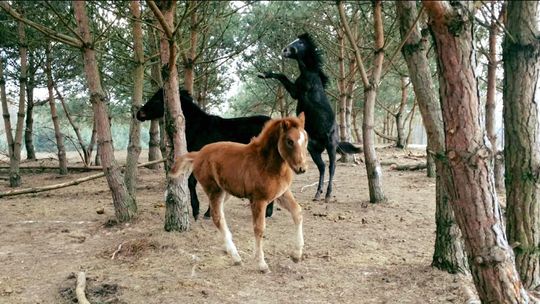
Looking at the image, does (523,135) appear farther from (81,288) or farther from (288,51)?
(288,51)

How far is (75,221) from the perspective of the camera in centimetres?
632

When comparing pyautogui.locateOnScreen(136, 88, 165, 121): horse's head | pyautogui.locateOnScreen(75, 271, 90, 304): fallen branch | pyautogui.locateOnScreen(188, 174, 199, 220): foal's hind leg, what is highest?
pyautogui.locateOnScreen(136, 88, 165, 121): horse's head

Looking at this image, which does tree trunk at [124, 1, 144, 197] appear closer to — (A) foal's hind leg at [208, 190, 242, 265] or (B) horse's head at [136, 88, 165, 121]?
(B) horse's head at [136, 88, 165, 121]

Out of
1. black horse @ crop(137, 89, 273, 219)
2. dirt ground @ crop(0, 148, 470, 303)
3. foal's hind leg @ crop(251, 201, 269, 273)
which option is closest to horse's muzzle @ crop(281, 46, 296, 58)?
black horse @ crop(137, 89, 273, 219)

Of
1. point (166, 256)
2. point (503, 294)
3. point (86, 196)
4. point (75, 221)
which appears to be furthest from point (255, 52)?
point (503, 294)

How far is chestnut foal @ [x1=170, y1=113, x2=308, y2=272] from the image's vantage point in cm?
415

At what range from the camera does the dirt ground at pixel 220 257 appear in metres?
4.00

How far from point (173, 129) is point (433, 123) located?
3.07 meters

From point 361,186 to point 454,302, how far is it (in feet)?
18.4

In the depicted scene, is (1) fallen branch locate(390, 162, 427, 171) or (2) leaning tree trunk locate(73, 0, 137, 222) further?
(1) fallen branch locate(390, 162, 427, 171)

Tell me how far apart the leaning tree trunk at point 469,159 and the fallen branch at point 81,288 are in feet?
9.92

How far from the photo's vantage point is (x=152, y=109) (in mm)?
7168

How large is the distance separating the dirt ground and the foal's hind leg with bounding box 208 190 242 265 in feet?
0.40

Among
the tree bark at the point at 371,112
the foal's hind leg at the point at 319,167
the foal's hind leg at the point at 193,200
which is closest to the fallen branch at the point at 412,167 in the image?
the foal's hind leg at the point at 319,167
